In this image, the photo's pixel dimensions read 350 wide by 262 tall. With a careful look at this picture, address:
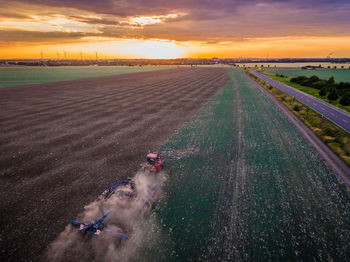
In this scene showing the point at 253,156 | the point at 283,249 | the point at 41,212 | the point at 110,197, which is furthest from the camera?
the point at 253,156

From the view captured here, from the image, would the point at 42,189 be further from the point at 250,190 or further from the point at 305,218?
the point at 305,218

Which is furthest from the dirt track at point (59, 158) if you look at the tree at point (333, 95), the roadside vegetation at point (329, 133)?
the tree at point (333, 95)

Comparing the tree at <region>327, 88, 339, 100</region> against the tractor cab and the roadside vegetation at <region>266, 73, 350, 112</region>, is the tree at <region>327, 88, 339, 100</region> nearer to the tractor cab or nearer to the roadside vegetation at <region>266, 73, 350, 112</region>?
the roadside vegetation at <region>266, 73, 350, 112</region>

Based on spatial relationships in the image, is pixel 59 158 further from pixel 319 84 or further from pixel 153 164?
pixel 319 84

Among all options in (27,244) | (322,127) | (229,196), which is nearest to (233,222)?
(229,196)

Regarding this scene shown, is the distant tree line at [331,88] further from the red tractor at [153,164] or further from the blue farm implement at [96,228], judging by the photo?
the blue farm implement at [96,228]

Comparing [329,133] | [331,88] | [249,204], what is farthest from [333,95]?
[249,204]
